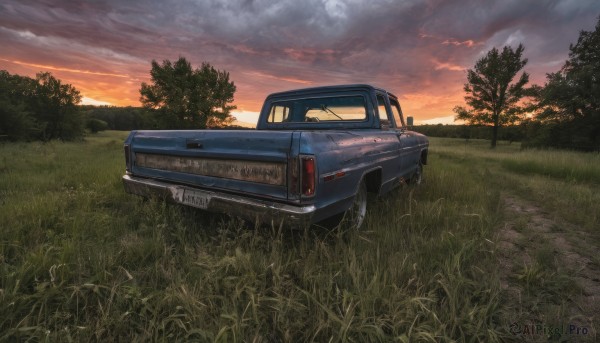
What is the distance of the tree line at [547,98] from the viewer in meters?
19.8

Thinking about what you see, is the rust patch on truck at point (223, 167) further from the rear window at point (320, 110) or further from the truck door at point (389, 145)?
the rear window at point (320, 110)

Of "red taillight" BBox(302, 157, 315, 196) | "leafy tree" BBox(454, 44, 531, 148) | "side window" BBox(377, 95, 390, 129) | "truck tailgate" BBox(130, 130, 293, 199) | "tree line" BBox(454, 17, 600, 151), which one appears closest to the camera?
"red taillight" BBox(302, 157, 315, 196)

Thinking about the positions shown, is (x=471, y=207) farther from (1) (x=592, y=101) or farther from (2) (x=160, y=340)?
(1) (x=592, y=101)

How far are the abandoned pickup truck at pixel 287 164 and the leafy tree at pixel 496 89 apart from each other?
95.4 ft

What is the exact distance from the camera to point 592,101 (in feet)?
63.5

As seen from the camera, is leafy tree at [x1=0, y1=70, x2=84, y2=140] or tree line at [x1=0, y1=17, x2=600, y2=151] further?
leafy tree at [x1=0, y1=70, x2=84, y2=140]

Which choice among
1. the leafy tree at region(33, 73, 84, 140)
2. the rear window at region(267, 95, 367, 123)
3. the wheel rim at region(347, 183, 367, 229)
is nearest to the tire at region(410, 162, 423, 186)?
the rear window at region(267, 95, 367, 123)

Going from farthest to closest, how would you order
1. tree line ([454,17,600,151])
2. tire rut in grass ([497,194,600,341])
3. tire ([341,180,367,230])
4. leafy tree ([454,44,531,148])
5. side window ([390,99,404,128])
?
leafy tree ([454,44,531,148]) → tree line ([454,17,600,151]) → side window ([390,99,404,128]) → tire ([341,180,367,230]) → tire rut in grass ([497,194,600,341])

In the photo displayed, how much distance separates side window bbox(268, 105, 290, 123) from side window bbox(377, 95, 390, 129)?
1460 millimetres

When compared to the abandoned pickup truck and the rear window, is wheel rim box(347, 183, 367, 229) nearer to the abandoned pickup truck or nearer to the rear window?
the abandoned pickup truck

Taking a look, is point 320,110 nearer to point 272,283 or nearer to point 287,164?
point 287,164

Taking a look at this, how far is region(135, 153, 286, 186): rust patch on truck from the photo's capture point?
2348 millimetres

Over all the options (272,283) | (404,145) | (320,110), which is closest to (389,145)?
(404,145)

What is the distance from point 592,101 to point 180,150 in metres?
27.7
